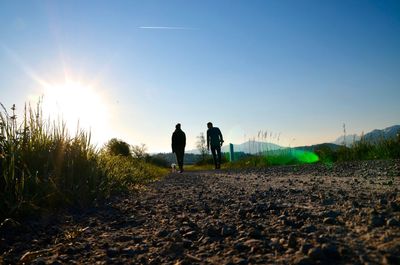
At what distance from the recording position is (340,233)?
2.44m

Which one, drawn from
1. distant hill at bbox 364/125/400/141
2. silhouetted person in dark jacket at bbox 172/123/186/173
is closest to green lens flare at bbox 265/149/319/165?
distant hill at bbox 364/125/400/141

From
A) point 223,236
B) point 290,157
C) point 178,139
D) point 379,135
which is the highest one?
point 178,139

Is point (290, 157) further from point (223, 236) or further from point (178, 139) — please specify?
point (223, 236)

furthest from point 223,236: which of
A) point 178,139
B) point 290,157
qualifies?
A: point 290,157

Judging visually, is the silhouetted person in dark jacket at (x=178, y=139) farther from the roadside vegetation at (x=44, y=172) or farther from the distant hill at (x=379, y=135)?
the roadside vegetation at (x=44, y=172)

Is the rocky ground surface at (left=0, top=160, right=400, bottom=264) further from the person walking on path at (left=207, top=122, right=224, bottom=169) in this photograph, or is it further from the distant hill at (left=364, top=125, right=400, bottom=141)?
the person walking on path at (left=207, top=122, right=224, bottom=169)

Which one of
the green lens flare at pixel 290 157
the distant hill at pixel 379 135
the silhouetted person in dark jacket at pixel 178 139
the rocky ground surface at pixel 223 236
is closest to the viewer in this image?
the rocky ground surface at pixel 223 236

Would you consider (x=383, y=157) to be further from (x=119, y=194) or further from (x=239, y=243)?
(x=239, y=243)

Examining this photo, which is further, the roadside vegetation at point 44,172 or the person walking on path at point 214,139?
the person walking on path at point 214,139

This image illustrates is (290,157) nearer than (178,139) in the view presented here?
No

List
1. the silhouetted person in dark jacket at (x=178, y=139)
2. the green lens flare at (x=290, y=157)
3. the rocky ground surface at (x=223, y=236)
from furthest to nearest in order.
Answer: the silhouetted person in dark jacket at (x=178, y=139) → the green lens flare at (x=290, y=157) → the rocky ground surface at (x=223, y=236)

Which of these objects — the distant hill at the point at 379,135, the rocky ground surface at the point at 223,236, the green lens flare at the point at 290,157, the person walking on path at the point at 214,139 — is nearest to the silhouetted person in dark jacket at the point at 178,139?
the person walking on path at the point at 214,139

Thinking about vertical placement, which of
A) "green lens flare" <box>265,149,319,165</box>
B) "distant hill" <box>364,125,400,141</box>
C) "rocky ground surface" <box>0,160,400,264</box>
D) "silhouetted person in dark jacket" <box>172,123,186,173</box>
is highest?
"silhouetted person in dark jacket" <box>172,123,186,173</box>

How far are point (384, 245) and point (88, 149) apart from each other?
538 cm
